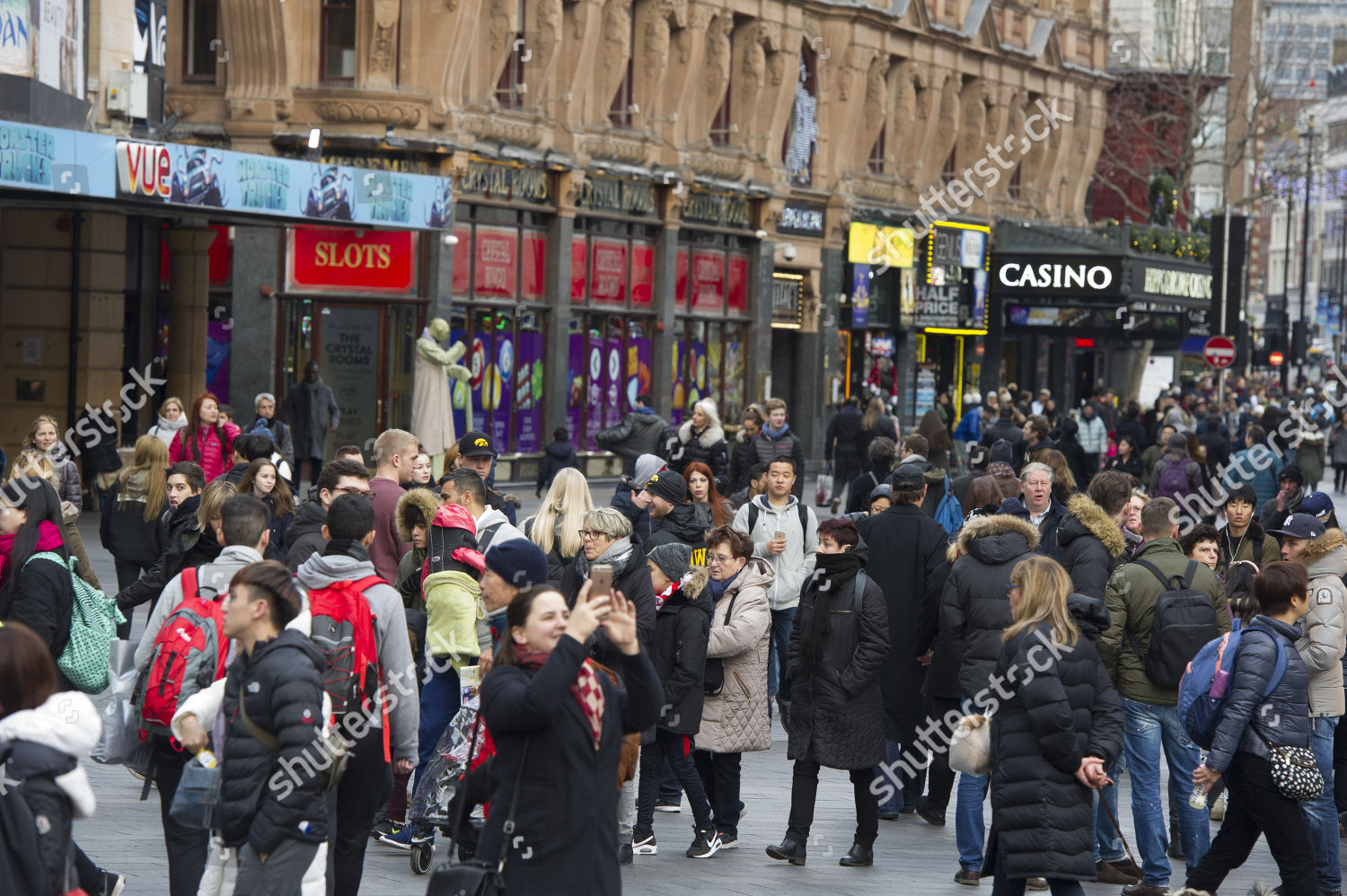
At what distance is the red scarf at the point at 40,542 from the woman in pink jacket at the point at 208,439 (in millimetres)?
7299

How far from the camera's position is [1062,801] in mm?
A: 7566

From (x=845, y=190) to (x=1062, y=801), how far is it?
1263 inches

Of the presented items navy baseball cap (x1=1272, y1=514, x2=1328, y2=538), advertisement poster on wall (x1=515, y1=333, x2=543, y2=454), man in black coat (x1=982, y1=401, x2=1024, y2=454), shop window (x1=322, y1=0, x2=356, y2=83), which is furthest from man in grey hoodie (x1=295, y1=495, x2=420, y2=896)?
advertisement poster on wall (x1=515, y1=333, x2=543, y2=454)

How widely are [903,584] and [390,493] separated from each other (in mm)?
2969

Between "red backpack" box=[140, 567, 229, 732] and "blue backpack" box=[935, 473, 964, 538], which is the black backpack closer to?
"red backpack" box=[140, 567, 229, 732]

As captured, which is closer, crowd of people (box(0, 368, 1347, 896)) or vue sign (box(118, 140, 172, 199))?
crowd of people (box(0, 368, 1347, 896))

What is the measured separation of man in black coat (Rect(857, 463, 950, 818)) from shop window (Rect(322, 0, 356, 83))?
17885mm

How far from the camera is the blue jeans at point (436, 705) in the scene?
9.38 meters

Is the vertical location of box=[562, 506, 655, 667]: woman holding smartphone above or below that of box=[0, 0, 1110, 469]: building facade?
below

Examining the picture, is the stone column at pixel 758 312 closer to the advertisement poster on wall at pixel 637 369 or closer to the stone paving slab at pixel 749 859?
the advertisement poster on wall at pixel 637 369

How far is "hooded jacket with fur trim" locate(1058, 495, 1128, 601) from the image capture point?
10.1 metres

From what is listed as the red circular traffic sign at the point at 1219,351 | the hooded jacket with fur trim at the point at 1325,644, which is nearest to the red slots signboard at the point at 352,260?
the red circular traffic sign at the point at 1219,351

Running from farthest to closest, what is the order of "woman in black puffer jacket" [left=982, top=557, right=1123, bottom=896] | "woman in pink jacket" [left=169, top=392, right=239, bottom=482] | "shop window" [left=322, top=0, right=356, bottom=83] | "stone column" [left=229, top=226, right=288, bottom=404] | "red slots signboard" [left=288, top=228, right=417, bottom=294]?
"shop window" [left=322, top=0, right=356, bottom=83]
"red slots signboard" [left=288, top=228, right=417, bottom=294]
"stone column" [left=229, top=226, right=288, bottom=404]
"woman in pink jacket" [left=169, top=392, right=239, bottom=482]
"woman in black puffer jacket" [left=982, top=557, right=1123, bottom=896]

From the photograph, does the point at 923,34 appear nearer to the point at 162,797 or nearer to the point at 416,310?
the point at 416,310
